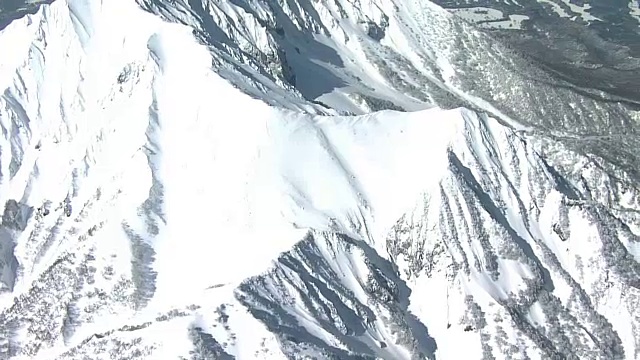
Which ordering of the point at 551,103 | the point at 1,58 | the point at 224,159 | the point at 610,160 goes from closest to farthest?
the point at 224,159 → the point at 1,58 → the point at 610,160 → the point at 551,103

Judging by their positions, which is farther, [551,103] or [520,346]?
[551,103]

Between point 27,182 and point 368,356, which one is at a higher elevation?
point 368,356

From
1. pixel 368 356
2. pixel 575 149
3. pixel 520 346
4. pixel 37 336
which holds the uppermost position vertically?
pixel 575 149

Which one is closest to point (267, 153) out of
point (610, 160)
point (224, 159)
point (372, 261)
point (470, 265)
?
point (224, 159)

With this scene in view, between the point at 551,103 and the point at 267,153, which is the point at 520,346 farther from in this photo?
the point at 551,103

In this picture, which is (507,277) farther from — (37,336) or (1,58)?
(1,58)

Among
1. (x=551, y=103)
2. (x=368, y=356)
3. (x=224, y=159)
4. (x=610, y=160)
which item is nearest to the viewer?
(x=368, y=356)
